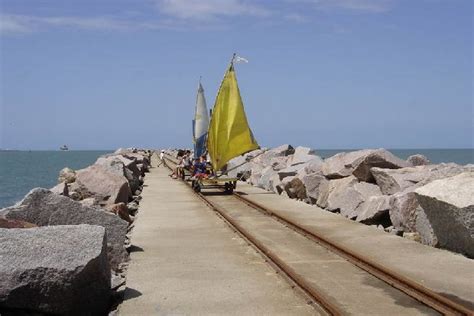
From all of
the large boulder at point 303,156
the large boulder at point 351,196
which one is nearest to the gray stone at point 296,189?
the large boulder at point 351,196

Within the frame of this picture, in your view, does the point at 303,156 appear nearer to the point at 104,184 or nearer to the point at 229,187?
the point at 229,187

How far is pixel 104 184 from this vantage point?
2208 centimetres

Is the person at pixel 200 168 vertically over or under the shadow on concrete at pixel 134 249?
over

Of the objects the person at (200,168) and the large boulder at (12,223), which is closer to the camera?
the large boulder at (12,223)

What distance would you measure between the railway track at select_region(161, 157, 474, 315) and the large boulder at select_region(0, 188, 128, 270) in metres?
3.07

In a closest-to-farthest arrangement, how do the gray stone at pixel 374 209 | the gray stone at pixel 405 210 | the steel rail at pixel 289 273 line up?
the steel rail at pixel 289 273, the gray stone at pixel 405 210, the gray stone at pixel 374 209

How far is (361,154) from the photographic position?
22406 millimetres

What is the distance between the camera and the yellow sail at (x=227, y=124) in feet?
94.5

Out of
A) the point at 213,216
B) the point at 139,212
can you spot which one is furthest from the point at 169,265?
the point at 139,212

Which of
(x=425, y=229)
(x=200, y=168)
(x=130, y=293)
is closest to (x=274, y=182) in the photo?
(x=200, y=168)

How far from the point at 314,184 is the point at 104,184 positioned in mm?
8091

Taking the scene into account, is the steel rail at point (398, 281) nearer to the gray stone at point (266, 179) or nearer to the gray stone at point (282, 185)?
the gray stone at point (282, 185)

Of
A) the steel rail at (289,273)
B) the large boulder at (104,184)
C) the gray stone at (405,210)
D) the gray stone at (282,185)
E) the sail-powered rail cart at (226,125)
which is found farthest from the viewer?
the sail-powered rail cart at (226,125)

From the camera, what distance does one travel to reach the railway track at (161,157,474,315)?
9030 millimetres
